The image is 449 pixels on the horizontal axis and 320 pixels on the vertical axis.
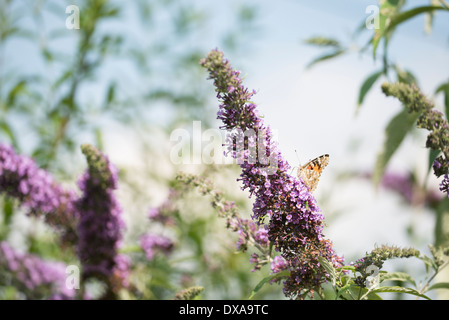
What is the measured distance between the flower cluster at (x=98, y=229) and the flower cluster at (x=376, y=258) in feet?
2.93

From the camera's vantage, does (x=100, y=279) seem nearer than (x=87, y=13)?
Yes

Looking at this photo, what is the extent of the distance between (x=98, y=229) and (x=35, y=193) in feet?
1.04

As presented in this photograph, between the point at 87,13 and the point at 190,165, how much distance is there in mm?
1022

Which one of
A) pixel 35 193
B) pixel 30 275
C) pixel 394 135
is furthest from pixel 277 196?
pixel 30 275

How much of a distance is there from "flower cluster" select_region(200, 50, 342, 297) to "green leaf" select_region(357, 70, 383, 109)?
51 cm

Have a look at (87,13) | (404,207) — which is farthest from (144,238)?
(404,207)

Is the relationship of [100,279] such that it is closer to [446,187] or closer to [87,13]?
[446,187]

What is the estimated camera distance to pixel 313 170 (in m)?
0.96

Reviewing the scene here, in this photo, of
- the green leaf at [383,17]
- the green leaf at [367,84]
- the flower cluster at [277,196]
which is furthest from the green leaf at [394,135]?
the flower cluster at [277,196]

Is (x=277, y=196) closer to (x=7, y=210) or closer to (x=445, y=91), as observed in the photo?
(x=445, y=91)

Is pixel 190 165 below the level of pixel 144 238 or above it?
above

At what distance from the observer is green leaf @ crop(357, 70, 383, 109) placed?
127cm
